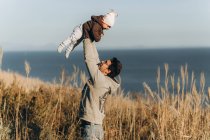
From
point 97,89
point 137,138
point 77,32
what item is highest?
point 77,32

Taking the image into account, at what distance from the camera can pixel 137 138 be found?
6160 millimetres

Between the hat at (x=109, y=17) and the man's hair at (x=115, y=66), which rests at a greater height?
the hat at (x=109, y=17)

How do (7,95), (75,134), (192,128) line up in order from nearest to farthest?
(192,128)
(75,134)
(7,95)

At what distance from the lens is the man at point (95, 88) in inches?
172

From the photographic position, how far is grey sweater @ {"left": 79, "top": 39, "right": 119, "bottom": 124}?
4.36 meters

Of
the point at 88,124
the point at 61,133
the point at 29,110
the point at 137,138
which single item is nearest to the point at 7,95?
the point at 29,110

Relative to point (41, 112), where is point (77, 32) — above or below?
above

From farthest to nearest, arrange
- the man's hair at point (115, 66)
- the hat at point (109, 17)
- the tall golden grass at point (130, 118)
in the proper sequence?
the tall golden grass at point (130, 118) → the man's hair at point (115, 66) → the hat at point (109, 17)

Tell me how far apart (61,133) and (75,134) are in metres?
0.19

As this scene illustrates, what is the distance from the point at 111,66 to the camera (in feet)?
14.9

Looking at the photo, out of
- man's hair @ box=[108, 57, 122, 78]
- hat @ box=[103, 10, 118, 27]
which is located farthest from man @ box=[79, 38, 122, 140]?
hat @ box=[103, 10, 118, 27]

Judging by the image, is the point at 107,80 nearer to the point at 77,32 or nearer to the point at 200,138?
the point at 77,32

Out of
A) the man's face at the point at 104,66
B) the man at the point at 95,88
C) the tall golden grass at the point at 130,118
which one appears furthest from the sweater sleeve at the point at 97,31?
the tall golden grass at the point at 130,118

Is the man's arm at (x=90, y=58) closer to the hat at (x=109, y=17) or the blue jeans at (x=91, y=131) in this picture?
the hat at (x=109, y=17)
